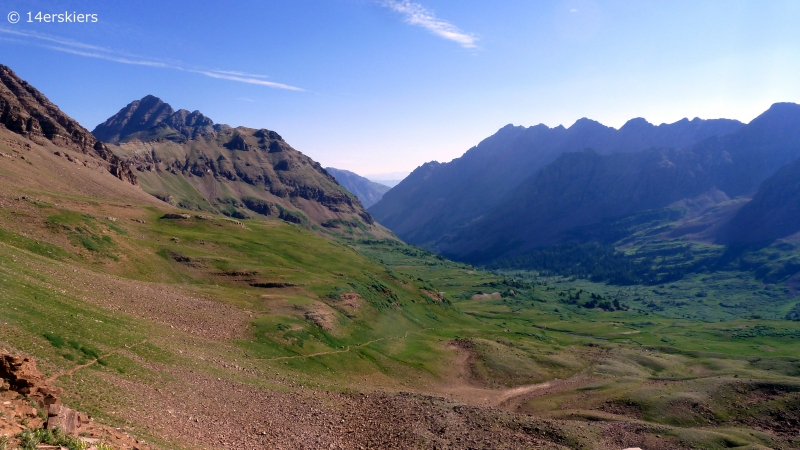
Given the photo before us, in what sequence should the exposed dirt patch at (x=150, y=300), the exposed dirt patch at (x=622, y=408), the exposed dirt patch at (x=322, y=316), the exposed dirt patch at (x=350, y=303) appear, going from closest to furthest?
1. the exposed dirt patch at (x=150, y=300)
2. the exposed dirt patch at (x=622, y=408)
3. the exposed dirt patch at (x=322, y=316)
4. the exposed dirt patch at (x=350, y=303)

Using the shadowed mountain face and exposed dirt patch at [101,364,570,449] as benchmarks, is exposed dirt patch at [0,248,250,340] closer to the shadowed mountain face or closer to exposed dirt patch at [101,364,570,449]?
exposed dirt patch at [101,364,570,449]

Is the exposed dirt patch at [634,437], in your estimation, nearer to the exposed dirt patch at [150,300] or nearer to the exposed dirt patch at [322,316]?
the exposed dirt patch at [322,316]

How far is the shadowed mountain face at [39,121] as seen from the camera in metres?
155

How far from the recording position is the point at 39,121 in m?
166

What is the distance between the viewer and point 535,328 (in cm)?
14712

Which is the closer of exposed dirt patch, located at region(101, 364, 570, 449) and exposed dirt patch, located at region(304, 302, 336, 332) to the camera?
exposed dirt patch, located at region(101, 364, 570, 449)

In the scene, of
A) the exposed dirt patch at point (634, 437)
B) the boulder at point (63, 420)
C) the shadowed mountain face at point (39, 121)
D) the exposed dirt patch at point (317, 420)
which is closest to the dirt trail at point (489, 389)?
the exposed dirt patch at point (634, 437)

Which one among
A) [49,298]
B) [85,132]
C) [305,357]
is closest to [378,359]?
[305,357]

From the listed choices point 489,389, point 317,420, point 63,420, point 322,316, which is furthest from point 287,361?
point 63,420

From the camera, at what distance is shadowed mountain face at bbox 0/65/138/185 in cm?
15488

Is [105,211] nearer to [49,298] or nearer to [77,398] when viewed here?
[49,298]

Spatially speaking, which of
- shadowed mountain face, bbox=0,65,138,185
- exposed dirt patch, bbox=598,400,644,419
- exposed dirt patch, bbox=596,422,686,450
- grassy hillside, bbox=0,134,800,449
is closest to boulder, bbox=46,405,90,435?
grassy hillside, bbox=0,134,800,449

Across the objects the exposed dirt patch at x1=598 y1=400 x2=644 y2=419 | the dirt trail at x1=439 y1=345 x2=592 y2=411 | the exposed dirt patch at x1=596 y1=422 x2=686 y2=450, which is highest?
the exposed dirt patch at x1=596 y1=422 x2=686 y2=450

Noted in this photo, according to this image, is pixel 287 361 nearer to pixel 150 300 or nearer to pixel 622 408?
pixel 150 300
